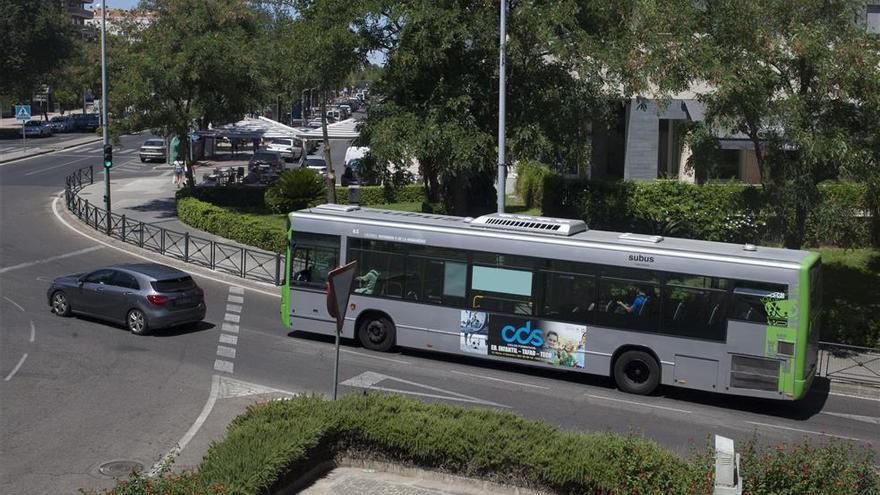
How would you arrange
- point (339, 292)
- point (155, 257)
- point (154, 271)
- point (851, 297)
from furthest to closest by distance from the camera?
point (155, 257)
point (851, 297)
point (154, 271)
point (339, 292)

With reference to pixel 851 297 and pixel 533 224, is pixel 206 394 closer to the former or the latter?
pixel 533 224

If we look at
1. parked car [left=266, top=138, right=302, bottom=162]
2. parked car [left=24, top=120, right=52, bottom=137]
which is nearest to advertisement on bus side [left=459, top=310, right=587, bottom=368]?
parked car [left=266, top=138, right=302, bottom=162]

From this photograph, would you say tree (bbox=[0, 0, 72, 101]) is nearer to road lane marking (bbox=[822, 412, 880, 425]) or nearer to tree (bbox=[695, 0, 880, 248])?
tree (bbox=[695, 0, 880, 248])

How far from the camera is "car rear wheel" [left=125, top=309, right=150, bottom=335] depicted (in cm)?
2061

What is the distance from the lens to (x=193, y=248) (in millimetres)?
30797

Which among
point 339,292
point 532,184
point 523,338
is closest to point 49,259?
point 532,184

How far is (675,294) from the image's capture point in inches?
675

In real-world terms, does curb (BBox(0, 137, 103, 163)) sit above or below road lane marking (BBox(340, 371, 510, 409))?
above

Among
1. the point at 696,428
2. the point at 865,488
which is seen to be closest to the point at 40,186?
the point at 696,428

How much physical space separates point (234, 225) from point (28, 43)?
57.4 meters

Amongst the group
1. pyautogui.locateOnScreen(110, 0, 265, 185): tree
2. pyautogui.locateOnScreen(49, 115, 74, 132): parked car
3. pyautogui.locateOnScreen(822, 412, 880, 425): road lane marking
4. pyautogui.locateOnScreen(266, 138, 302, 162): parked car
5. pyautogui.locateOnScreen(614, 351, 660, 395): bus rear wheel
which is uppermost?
pyautogui.locateOnScreen(110, 0, 265, 185): tree

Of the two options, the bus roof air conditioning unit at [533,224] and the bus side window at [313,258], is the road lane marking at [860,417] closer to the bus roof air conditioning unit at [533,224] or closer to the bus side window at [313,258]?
the bus roof air conditioning unit at [533,224]

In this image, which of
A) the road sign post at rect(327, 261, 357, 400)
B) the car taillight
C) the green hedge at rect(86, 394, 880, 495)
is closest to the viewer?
the green hedge at rect(86, 394, 880, 495)

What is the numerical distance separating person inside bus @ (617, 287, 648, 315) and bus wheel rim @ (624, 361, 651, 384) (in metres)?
0.98
